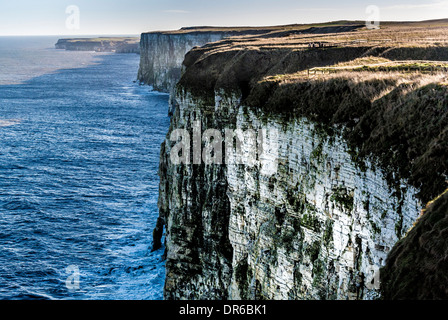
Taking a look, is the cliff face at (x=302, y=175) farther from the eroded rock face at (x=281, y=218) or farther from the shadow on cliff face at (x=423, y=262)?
the shadow on cliff face at (x=423, y=262)

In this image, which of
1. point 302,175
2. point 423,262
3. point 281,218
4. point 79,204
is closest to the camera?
point 423,262

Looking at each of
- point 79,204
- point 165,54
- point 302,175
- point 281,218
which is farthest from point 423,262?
point 165,54

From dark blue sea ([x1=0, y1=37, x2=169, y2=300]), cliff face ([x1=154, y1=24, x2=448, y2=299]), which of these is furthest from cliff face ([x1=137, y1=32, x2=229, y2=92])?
cliff face ([x1=154, y1=24, x2=448, y2=299])

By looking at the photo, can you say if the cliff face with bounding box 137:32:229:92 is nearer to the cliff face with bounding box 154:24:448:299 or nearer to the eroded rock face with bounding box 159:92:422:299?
the cliff face with bounding box 154:24:448:299

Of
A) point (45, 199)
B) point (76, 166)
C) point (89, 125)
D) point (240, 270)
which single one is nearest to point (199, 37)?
point (89, 125)

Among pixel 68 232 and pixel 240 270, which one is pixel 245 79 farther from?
pixel 68 232

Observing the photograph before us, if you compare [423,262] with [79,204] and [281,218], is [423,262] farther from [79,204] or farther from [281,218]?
[79,204]
